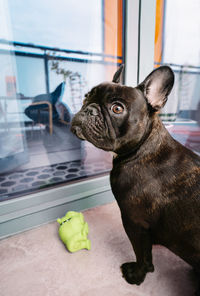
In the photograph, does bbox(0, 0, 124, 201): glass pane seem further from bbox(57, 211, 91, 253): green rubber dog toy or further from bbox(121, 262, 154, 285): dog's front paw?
bbox(121, 262, 154, 285): dog's front paw

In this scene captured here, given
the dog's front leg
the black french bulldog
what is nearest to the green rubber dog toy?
the dog's front leg

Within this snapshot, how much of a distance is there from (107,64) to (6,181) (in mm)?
1296

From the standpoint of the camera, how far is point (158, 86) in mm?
766

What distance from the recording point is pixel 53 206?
1400 millimetres

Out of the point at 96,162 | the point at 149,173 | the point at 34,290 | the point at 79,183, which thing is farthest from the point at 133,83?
the point at 34,290

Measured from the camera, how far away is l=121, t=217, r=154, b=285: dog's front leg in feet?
2.82

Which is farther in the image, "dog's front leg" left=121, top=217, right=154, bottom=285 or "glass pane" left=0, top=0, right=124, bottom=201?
"glass pane" left=0, top=0, right=124, bottom=201

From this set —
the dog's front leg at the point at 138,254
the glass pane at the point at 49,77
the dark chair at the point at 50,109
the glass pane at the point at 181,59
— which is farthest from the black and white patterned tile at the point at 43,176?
the glass pane at the point at 181,59

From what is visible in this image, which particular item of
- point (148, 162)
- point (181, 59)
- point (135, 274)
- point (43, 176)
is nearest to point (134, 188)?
point (148, 162)

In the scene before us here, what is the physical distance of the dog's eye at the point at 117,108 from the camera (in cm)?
76

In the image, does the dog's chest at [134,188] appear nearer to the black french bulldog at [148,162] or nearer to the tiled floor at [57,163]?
the black french bulldog at [148,162]

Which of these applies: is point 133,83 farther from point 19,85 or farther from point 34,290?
point 34,290

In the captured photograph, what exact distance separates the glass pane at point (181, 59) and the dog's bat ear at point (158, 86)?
123 centimetres

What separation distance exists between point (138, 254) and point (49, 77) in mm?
1554
